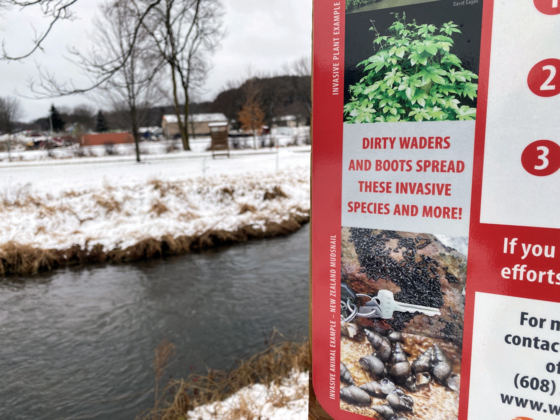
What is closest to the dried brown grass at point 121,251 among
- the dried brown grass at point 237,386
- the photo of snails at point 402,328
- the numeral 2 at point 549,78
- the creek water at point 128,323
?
the creek water at point 128,323

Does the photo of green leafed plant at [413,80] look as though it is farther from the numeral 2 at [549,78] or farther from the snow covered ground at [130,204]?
the snow covered ground at [130,204]

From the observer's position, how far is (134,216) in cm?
1126

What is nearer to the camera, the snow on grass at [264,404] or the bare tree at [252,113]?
the snow on grass at [264,404]

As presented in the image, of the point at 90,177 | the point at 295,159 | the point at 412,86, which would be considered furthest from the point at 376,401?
the point at 295,159

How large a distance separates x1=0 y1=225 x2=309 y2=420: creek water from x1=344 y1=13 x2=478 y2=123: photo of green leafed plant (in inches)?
192

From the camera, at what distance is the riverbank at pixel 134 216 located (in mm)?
9531

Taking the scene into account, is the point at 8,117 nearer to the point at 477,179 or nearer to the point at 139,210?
the point at 139,210

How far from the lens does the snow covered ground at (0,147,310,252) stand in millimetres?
9992

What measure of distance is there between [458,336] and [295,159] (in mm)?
19387

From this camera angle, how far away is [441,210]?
1.37 metres

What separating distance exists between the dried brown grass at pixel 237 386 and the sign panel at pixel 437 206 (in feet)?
8.97

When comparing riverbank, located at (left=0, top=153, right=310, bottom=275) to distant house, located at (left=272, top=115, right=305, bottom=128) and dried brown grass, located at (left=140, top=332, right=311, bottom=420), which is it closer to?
dried brown grass, located at (left=140, top=332, right=311, bottom=420)

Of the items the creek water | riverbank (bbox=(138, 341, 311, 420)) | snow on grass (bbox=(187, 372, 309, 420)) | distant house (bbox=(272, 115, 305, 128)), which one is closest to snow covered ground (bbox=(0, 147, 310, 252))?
the creek water

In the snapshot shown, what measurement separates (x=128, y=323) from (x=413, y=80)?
6847 mm
